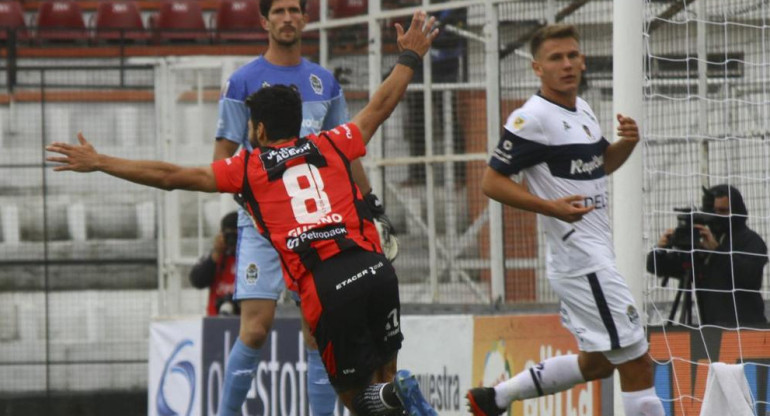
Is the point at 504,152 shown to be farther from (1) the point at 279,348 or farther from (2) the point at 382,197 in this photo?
(2) the point at 382,197

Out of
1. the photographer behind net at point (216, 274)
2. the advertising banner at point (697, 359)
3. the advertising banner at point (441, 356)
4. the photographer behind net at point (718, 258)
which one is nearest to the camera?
the advertising banner at point (697, 359)

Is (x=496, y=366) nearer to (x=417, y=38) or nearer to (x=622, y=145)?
(x=622, y=145)

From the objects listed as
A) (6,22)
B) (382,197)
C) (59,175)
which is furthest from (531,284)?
(6,22)

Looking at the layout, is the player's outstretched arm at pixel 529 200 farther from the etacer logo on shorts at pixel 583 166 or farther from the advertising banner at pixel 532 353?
the advertising banner at pixel 532 353

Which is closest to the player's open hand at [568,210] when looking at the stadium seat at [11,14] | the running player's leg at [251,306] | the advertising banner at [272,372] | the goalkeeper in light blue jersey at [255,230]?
the goalkeeper in light blue jersey at [255,230]

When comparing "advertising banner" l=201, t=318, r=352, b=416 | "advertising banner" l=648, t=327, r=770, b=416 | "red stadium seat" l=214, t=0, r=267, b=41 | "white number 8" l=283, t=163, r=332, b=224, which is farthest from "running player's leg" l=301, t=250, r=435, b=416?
"red stadium seat" l=214, t=0, r=267, b=41

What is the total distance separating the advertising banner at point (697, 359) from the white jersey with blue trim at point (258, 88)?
2.10 metres

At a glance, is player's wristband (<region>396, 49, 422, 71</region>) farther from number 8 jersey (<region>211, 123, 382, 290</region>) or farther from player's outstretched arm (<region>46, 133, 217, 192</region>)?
player's outstretched arm (<region>46, 133, 217, 192</region>)

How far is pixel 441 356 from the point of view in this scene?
8219mm

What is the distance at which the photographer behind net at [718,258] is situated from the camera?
720cm

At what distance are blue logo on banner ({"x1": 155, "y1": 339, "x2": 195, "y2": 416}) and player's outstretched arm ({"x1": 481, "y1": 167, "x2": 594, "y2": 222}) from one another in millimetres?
3979

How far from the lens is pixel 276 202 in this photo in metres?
5.32

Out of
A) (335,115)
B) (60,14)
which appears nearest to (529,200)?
(335,115)

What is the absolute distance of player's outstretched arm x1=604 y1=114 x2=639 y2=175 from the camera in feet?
18.5
